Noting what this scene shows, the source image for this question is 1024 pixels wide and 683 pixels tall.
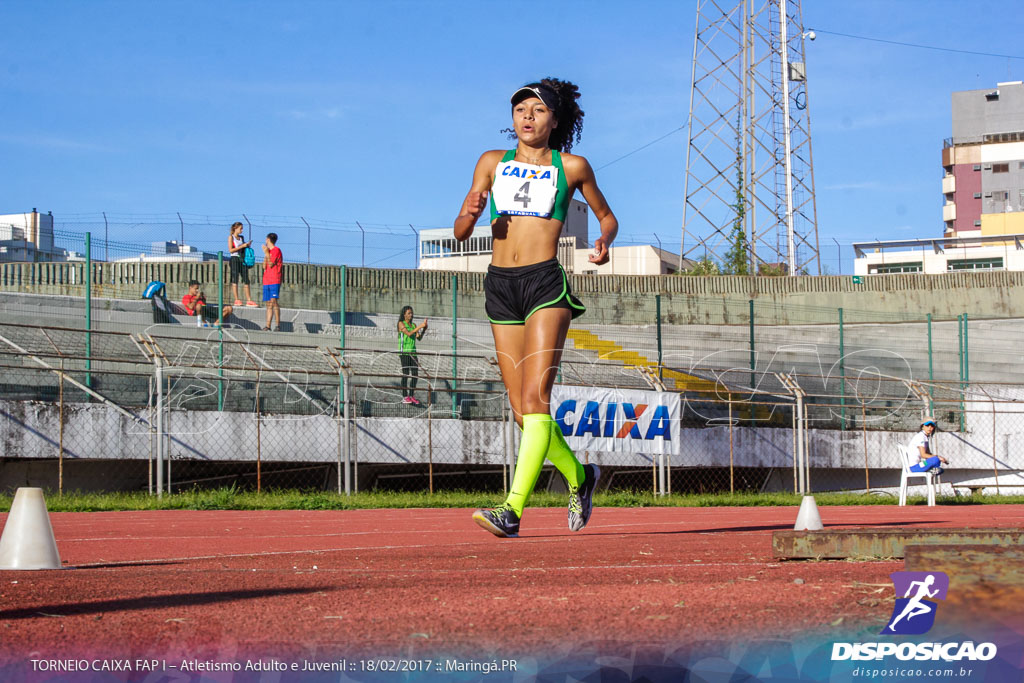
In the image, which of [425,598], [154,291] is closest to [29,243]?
[154,291]

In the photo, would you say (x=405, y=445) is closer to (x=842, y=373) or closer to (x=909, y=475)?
(x=909, y=475)

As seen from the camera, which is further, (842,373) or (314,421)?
(842,373)

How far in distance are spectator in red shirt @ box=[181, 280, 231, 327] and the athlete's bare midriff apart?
12.1 metres

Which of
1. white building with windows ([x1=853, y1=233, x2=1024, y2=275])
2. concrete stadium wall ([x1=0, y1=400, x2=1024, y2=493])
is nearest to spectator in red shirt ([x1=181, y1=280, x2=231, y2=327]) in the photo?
concrete stadium wall ([x1=0, y1=400, x2=1024, y2=493])

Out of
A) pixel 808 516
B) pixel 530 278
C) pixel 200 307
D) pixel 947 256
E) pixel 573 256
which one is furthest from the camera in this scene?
pixel 947 256

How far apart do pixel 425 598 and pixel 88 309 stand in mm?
14147

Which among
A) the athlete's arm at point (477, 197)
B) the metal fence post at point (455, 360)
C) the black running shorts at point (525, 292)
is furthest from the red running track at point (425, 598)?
the metal fence post at point (455, 360)

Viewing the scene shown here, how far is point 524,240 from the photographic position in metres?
6.18

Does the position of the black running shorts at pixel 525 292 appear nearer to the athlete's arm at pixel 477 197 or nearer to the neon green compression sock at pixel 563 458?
the athlete's arm at pixel 477 197

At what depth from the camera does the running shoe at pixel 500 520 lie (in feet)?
19.0

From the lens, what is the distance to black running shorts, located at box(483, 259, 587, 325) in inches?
239

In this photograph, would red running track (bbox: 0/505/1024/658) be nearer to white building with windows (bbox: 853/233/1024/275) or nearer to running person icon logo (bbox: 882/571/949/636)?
running person icon logo (bbox: 882/571/949/636)

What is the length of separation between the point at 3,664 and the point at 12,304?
49.8 feet

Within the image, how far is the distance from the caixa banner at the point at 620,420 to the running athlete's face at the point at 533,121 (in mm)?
9483
